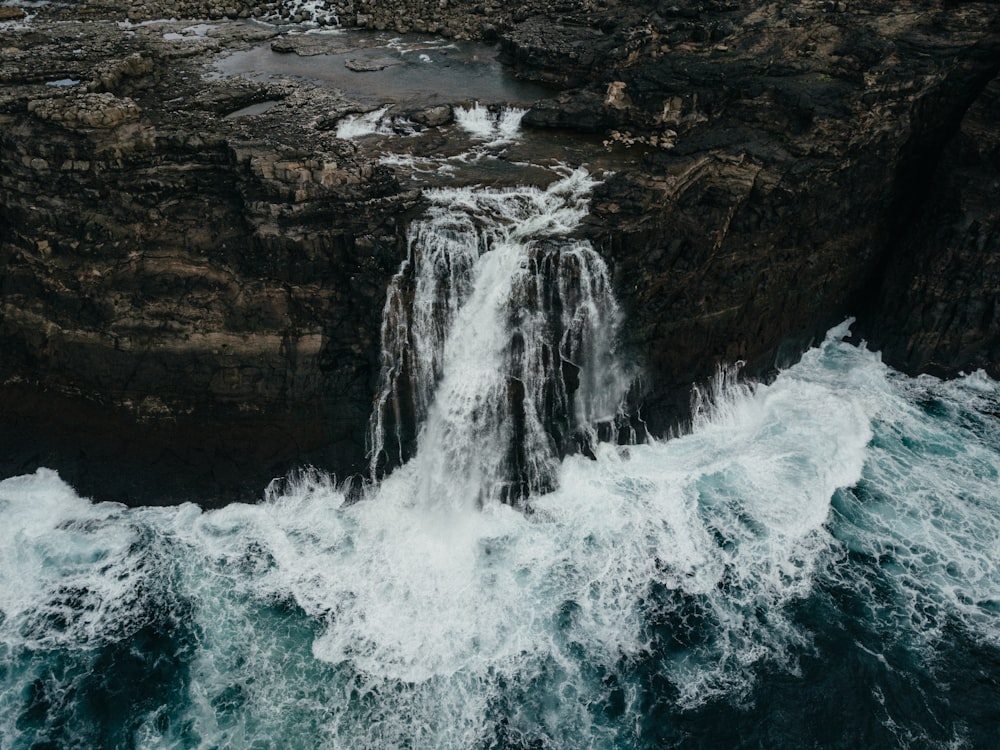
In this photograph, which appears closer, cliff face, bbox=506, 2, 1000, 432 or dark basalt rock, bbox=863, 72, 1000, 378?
cliff face, bbox=506, 2, 1000, 432

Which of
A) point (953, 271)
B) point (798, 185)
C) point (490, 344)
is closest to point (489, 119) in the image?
point (490, 344)

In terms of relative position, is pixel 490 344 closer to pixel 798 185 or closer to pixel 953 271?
pixel 798 185

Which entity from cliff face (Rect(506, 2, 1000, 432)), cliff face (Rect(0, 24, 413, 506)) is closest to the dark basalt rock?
cliff face (Rect(506, 2, 1000, 432))

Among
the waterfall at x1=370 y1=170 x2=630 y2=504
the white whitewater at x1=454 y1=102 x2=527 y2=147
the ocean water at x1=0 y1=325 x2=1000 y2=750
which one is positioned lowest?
the ocean water at x1=0 y1=325 x2=1000 y2=750

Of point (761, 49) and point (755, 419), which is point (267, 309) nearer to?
point (755, 419)

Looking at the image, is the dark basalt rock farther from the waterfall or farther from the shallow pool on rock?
the shallow pool on rock

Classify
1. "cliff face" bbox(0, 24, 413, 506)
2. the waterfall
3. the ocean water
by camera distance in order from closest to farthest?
the ocean water → the waterfall → "cliff face" bbox(0, 24, 413, 506)

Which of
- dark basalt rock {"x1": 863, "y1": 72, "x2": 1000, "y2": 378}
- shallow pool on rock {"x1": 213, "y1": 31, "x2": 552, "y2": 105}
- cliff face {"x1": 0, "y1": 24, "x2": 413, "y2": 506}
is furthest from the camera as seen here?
shallow pool on rock {"x1": 213, "y1": 31, "x2": 552, "y2": 105}

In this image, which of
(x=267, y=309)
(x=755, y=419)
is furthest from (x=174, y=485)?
(x=755, y=419)
